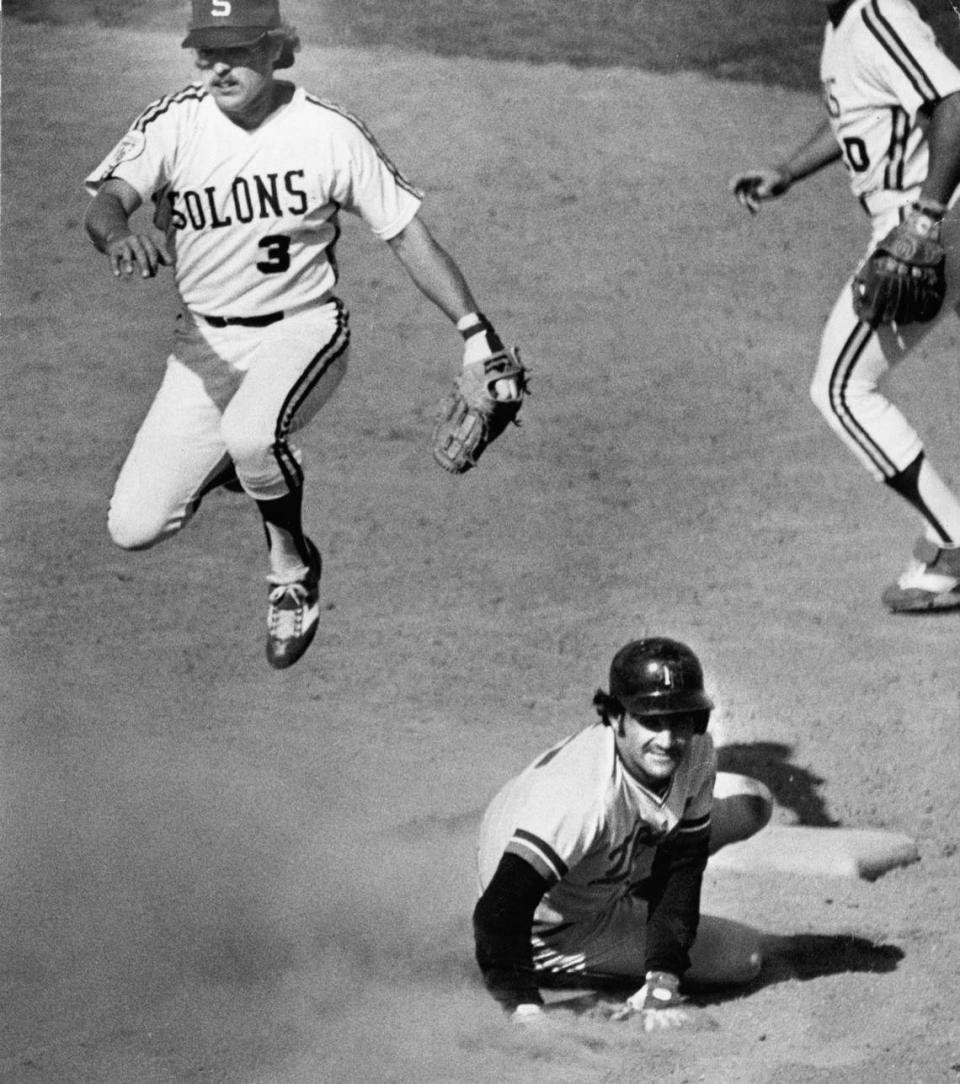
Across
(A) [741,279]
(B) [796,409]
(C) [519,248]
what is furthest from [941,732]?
(C) [519,248]

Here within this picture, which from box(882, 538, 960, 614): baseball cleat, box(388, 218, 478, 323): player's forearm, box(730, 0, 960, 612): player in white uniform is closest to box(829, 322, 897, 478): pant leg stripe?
box(730, 0, 960, 612): player in white uniform

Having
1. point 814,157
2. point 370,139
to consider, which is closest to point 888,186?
point 814,157

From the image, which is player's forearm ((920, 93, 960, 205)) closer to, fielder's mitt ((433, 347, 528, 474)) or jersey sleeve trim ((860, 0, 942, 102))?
jersey sleeve trim ((860, 0, 942, 102))

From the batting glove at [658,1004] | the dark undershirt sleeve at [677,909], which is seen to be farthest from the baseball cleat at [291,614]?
the batting glove at [658,1004]

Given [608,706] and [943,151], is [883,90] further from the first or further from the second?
[608,706]

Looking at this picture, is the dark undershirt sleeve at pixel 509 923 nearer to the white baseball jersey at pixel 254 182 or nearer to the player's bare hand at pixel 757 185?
the white baseball jersey at pixel 254 182

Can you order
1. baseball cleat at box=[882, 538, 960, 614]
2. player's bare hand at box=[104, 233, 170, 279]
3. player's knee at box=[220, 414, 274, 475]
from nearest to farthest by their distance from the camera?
player's bare hand at box=[104, 233, 170, 279], player's knee at box=[220, 414, 274, 475], baseball cleat at box=[882, 538, 960, 614]
